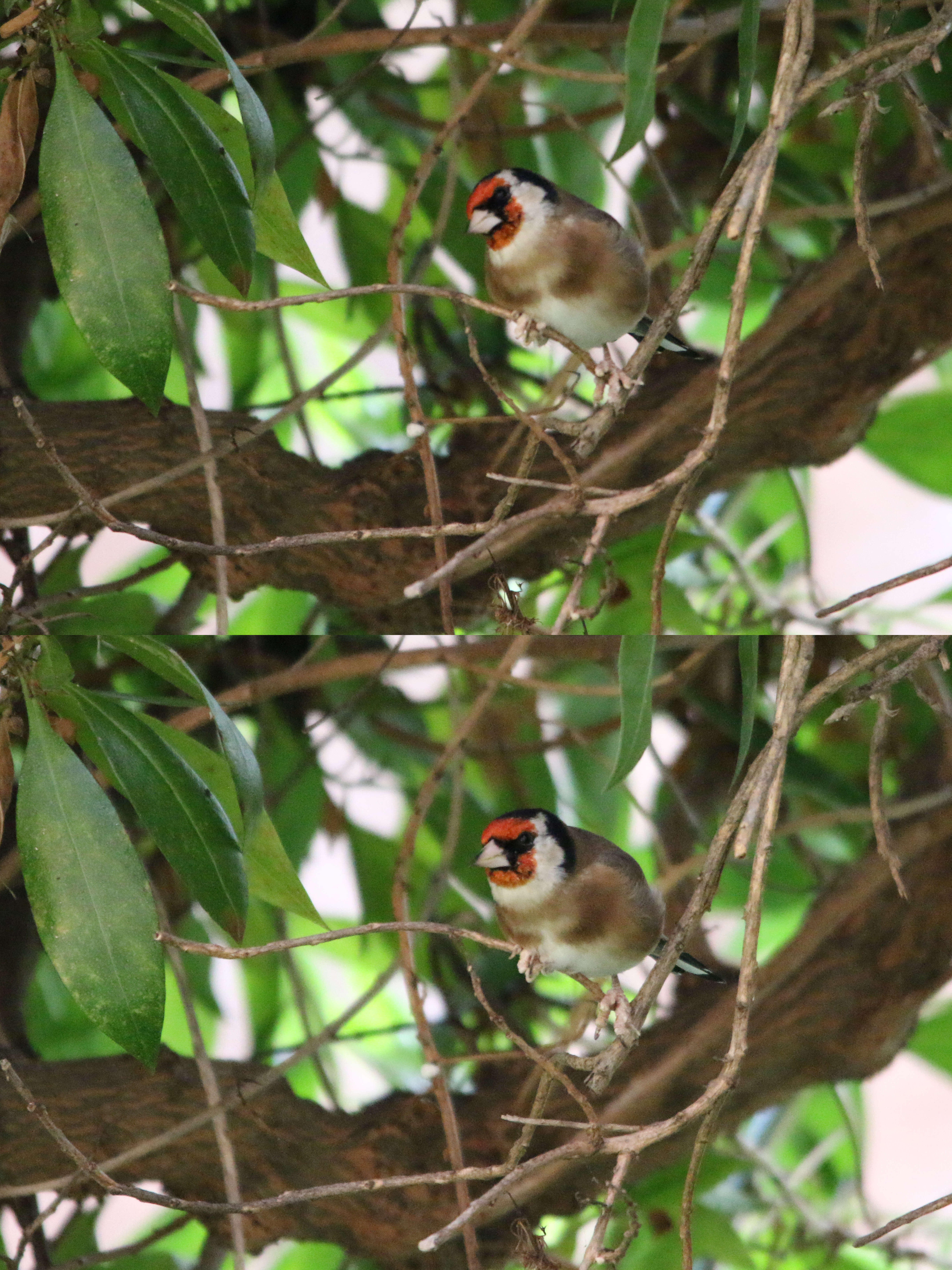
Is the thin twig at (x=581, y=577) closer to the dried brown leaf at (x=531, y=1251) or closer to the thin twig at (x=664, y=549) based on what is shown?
the thin twig at (x=664, y=549)

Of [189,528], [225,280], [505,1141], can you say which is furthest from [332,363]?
[505,1141]

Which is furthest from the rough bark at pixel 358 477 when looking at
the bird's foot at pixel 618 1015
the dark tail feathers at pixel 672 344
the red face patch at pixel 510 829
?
the bird's foot at pixel 618 1015

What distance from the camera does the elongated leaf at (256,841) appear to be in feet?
2.36

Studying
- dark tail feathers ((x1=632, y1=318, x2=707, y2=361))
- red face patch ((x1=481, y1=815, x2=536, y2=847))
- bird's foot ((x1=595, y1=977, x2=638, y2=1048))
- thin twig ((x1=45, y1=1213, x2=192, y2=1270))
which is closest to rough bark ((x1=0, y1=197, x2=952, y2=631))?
dark tail feathers ((x1=632, y1=318, x2=707, y2=361))

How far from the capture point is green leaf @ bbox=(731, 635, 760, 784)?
0.67 metres

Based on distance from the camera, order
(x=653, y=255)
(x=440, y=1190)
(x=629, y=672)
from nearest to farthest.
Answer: (x=629, y=672), (x=653, y=255), (x=440, y=1190)

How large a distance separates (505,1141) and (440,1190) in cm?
7

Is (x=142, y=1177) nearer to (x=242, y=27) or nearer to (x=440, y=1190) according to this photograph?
(x=440, y=1190)

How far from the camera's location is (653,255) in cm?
79

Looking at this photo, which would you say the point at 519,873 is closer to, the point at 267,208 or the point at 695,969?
the point at 695,969

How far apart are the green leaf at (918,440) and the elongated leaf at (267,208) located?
1.23 ft

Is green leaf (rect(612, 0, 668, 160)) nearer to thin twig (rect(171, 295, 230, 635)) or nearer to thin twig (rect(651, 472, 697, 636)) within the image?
thin twig (rect(651, 472, 697, 636))

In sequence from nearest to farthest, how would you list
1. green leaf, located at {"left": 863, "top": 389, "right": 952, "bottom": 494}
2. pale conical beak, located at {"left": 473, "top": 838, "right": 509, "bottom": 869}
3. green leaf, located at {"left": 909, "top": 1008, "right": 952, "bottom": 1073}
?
1. pale conical beak, located at {"left": 473, "top": 838, "right": 509, "bottom": 869}
2. green leaf, located at {"left": 863, "top": 389, "right": 952, "bottom": 494}
3. green leaf, located at {"left": 909, "top": 1008, "right": 952, "bottom": 1073}

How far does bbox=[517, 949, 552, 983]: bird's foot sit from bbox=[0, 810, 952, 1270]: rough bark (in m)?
0.22
